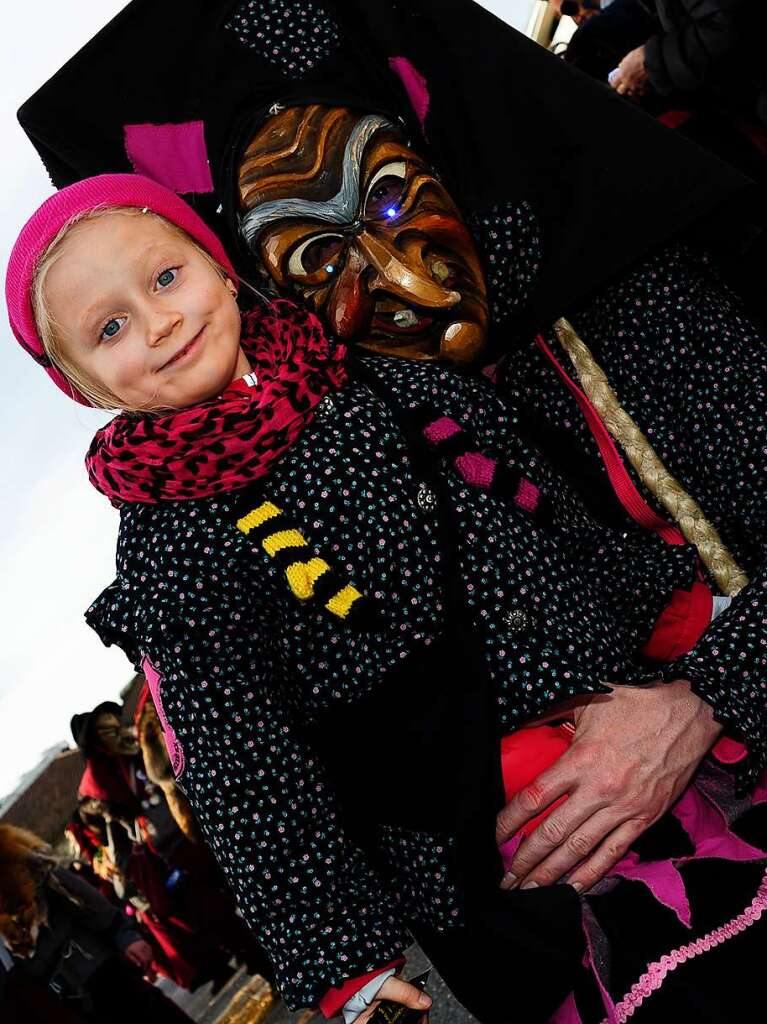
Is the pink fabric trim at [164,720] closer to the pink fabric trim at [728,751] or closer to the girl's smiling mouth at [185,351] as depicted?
the girl's smiling mouth at [185,351]

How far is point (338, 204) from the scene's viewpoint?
179cm

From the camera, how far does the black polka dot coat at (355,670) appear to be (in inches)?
58.1

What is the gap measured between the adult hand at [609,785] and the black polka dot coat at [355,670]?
0.05 metres

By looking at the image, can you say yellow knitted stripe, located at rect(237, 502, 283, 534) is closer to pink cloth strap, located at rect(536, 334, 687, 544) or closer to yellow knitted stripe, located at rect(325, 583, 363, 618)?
yellow knitted stripe, located at rect(325, 583, 363, 618)

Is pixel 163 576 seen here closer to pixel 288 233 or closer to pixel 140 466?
pixel 140 466

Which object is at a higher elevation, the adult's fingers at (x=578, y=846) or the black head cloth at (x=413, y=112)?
the black head cloth at (x=413, y=112)

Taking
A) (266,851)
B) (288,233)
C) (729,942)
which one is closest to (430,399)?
(288,233)

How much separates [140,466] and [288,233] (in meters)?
0.57

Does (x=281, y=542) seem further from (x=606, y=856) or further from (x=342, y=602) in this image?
(x=606, y=856)

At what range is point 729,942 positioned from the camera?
4.26 ft

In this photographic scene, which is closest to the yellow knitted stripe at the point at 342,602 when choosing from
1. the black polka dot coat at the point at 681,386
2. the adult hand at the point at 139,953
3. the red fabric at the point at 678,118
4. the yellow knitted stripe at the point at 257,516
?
the yellow knitted stripe at the point at 257,516

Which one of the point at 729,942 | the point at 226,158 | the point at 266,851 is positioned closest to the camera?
the point at 729,942

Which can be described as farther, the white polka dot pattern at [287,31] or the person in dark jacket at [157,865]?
the person in dark jacket at [157,865]

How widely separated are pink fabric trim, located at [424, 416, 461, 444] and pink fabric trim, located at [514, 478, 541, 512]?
6.1 inches
